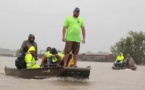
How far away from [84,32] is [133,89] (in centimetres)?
→ 271

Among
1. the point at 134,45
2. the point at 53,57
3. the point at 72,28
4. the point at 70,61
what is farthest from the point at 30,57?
the point at 134,45

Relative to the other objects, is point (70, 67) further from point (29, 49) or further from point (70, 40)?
point (29, 49)

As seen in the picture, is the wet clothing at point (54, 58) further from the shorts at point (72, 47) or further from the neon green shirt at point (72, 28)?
the neon green shirt at point (72, 28)

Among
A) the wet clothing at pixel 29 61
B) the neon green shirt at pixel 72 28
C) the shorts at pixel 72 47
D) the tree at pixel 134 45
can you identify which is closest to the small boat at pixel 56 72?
the wet clothing at pixel 29 61

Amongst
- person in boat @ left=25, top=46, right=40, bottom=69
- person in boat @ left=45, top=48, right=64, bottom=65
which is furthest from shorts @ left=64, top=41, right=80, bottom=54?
person in boat @ left=25, top=46, right=40, bottom=69

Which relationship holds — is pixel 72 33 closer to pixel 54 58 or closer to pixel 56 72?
pixel 56 72

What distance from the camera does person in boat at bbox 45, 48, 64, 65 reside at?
1254 cm

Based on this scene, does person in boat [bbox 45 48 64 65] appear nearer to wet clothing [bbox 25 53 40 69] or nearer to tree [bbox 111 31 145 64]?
wet clothing [bbox 25 53 40 69]

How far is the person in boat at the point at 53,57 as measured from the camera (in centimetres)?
1254

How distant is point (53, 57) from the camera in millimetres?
12602

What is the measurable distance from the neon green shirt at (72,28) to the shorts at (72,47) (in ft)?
0.41

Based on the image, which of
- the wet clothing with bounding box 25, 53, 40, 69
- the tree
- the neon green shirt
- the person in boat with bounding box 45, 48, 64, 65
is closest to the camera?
the neon green shirt

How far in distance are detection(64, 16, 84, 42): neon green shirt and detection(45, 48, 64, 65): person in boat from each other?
1.48 meters

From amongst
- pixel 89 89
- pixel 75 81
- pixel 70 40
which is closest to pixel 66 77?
pixel 75 81
